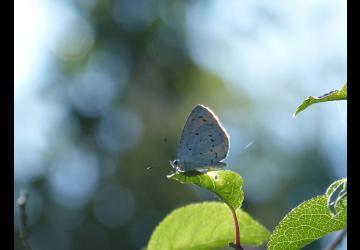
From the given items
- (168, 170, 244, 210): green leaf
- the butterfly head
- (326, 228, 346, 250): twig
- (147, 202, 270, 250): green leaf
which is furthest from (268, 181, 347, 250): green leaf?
the butterfly head

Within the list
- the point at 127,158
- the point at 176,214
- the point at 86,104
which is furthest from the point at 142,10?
the point at 176,214

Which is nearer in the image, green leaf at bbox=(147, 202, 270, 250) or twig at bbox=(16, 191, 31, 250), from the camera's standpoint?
twig at bbox=(16, 191, 31, 250)

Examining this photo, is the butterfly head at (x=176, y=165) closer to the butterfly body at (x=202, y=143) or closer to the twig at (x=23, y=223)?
the butterfly body at (x=202, y=143)

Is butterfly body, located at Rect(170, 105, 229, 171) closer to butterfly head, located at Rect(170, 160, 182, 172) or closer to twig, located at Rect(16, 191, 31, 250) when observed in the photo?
butterfly head, located at Rect(170, 160, 182, 172)

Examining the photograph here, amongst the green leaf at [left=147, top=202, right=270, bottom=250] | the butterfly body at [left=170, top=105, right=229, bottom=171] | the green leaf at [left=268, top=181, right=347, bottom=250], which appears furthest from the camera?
the butterfly body at [left=170, top=105, right=229, bottom=171]
